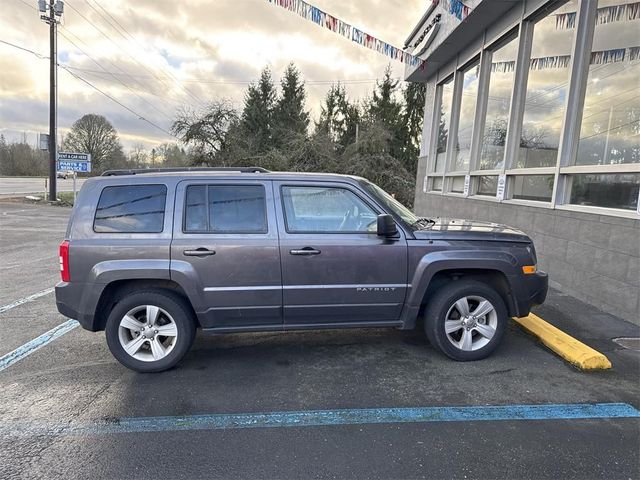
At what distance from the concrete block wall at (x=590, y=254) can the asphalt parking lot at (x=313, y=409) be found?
1.74 ft

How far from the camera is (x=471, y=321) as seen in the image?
3904 mm

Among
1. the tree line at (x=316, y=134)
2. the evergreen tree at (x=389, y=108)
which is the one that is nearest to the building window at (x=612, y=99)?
the tree line at (x=316, y=134)

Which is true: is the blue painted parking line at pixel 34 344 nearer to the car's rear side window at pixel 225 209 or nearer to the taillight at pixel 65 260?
the taillight at pixel 65 260

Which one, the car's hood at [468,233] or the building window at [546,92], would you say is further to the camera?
the building window at [546,92]

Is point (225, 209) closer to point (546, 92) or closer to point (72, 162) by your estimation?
point (546, 92)

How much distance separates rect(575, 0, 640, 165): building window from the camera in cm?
558

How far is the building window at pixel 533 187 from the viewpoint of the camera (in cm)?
686

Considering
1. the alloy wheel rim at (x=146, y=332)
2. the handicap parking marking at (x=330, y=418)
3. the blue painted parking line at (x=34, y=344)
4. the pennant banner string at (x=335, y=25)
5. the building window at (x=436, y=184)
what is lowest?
the blue painted parking line at (x=34, y=344)

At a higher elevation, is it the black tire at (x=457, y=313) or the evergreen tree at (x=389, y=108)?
the evergreen tree at (x=389, y=108)

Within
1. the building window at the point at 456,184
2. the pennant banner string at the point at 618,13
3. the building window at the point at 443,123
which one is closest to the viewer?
the pennant banner string at the point at 618,13

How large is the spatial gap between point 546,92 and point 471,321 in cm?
571

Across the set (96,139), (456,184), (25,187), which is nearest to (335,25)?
(456,184)

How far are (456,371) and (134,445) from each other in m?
2.69

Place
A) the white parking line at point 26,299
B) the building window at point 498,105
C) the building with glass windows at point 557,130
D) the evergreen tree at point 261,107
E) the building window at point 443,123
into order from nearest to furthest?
the building with glass windows at point 557,130 < the white parking line at point 26,299 < the building window at point 498,105 < the building window at point 443,123 < the evergreen tree at point 261,107
